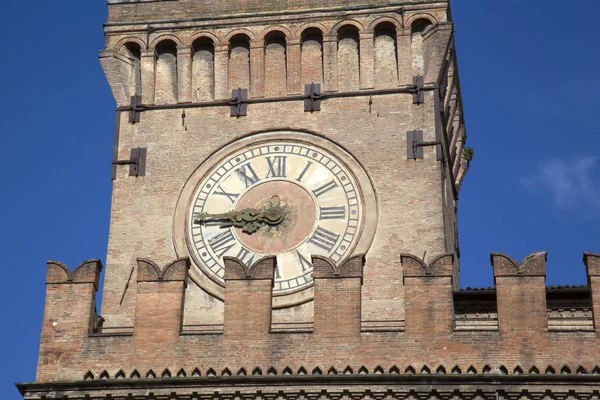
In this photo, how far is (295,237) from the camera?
2900 centimetres

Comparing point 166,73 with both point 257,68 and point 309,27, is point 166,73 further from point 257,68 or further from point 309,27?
point 309,27

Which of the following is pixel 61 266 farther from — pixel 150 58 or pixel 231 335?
pixel 150 58

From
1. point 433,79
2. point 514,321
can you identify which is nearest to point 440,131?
point 433,79

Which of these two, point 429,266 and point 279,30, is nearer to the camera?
point 429,266

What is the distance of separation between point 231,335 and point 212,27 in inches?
292

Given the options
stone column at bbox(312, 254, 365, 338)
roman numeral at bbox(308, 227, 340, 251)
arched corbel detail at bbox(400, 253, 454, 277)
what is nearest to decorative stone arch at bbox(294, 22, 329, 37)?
roman numeral at bbox(308, 227, 340, 251)

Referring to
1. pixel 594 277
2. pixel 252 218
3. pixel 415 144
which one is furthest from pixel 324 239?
pixel 594 277

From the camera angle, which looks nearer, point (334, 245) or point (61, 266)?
point (61, 266)

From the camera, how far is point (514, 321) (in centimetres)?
2489

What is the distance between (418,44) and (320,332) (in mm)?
6986

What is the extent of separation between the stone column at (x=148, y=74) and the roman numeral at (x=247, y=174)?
2.10 meters

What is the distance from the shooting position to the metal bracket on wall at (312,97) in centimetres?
3012

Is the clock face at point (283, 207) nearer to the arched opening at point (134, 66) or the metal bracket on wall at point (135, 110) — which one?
the metal bracket on wall at point (135, 110)

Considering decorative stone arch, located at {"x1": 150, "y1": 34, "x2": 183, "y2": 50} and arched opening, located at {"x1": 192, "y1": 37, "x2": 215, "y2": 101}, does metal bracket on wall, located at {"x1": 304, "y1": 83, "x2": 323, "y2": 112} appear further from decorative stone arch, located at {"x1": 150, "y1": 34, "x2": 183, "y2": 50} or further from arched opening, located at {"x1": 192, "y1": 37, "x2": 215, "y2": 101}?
decorative stone arch, located at {"x1": 150, "y1": 34, "x2": 183, "y2": 50}
